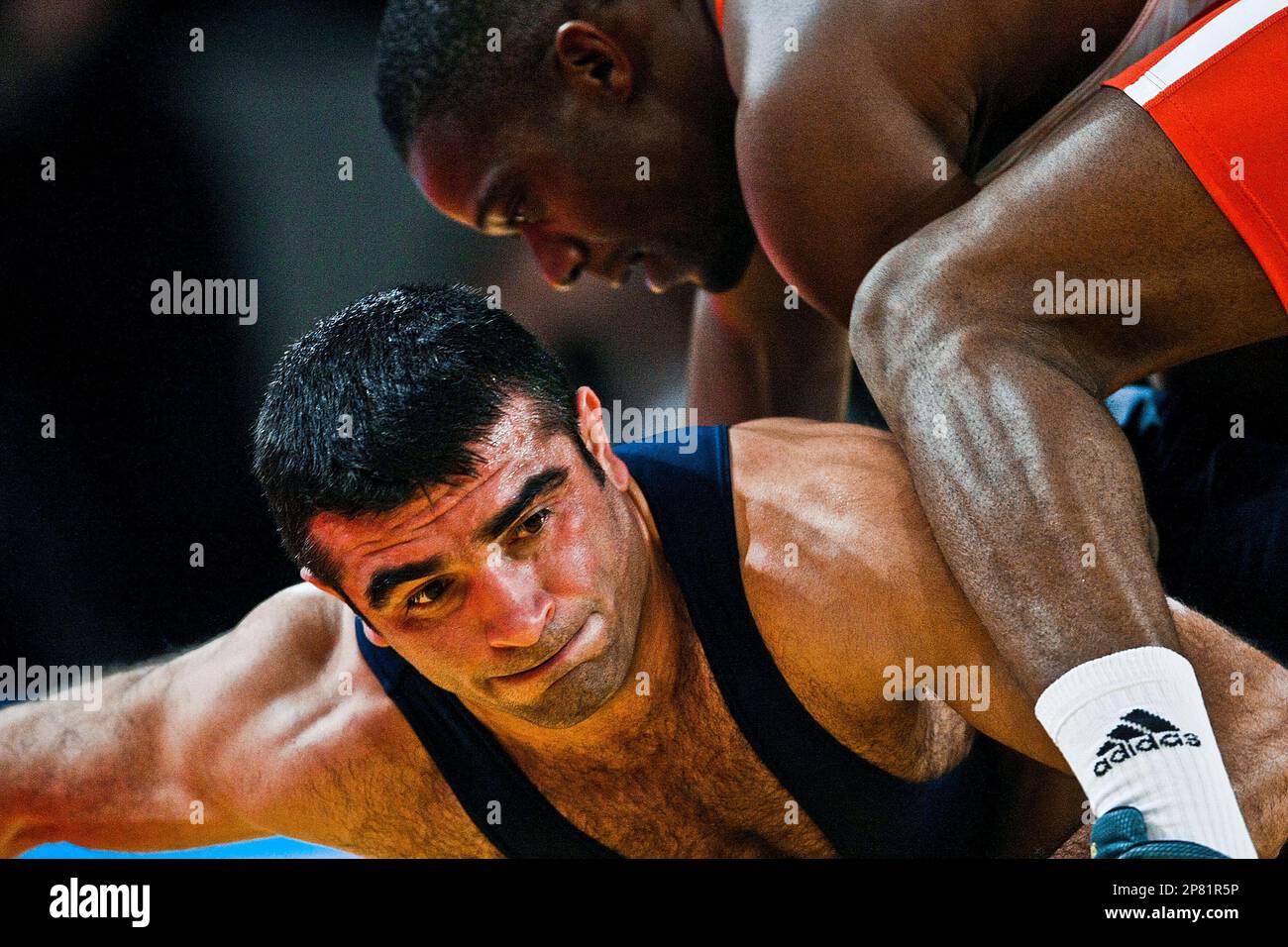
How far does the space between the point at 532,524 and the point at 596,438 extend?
14 cm

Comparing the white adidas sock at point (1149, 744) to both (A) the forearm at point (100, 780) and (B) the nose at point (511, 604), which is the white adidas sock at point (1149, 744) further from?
(A) the forearm at point (100, 780)

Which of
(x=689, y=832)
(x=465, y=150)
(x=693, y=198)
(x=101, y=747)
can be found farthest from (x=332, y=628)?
(x=693, y=198)

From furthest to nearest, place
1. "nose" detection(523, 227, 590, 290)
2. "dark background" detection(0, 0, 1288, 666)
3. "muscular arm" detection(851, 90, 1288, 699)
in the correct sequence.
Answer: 1. "dark background" detection(0, 0, 1288, 666)
2. "nose" detection(523, 227, 590, 290)
3. "muscular arm" detection(851, 90, 1288, 699)

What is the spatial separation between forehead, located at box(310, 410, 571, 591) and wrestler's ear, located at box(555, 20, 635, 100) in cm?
53

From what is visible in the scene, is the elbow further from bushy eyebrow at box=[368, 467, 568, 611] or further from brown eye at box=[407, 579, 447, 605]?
brown eye at box=[407, 579, 447, 605]

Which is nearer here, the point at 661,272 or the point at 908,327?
the point at 908,327

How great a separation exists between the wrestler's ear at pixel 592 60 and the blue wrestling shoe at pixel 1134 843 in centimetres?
103

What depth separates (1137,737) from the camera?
3.33ft

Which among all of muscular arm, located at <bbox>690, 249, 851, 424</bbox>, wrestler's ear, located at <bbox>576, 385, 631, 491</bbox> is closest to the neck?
wrestler's ear, located at <bbox>576, 385, 631, 491</bbox>

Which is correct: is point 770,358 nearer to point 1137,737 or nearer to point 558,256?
point 558,256

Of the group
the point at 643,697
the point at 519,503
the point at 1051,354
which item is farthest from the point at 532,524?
the point at 1051,354

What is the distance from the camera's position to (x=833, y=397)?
2.06m

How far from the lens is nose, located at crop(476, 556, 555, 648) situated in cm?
125

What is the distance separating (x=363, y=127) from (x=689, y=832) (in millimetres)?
1128
